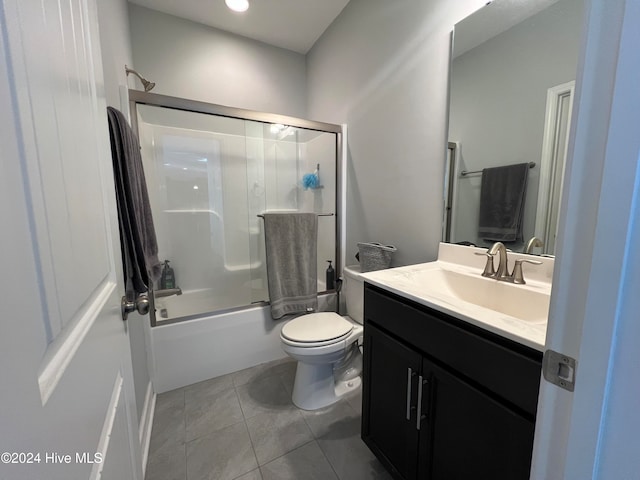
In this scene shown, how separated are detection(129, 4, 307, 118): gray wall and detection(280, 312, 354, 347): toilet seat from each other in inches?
79.7

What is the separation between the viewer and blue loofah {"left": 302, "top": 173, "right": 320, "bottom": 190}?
2.46 meters

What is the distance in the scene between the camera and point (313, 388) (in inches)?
62.6

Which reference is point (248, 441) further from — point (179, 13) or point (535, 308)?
point (179, 13)

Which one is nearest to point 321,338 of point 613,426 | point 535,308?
point 535,308

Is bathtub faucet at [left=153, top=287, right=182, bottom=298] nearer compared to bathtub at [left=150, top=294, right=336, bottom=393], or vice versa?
bathtub at [left=150, top=294, right=336, bottom=393]

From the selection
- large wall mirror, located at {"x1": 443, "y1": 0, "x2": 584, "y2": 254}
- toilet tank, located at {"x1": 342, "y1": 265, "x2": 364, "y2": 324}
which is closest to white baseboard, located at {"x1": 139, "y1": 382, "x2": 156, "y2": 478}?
toilet tank, located at {"x1": 342, "y1": 265, "x2": 364, "y2": 324}

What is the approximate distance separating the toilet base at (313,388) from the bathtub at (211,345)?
0.50 metres

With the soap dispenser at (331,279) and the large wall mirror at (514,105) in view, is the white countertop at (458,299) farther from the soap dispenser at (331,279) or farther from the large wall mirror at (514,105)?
the soap dispenser at (331,279)

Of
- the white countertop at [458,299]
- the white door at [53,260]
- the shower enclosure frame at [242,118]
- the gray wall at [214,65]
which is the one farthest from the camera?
the gray wall at [214,65]

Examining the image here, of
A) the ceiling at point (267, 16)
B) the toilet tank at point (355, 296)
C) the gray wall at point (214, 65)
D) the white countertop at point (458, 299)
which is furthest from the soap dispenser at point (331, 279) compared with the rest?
the ceiling at point (267, 16)

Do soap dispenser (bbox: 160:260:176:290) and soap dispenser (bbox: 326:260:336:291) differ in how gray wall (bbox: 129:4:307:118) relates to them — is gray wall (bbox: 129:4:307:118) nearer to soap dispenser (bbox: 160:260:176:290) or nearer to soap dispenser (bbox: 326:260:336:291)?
soap dispenser (bbox: 160:260:176:290)

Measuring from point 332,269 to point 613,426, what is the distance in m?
1.99

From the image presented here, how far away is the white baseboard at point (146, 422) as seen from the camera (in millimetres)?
1247

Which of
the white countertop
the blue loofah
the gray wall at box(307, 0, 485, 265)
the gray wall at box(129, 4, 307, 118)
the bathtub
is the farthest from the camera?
the blue loofah
